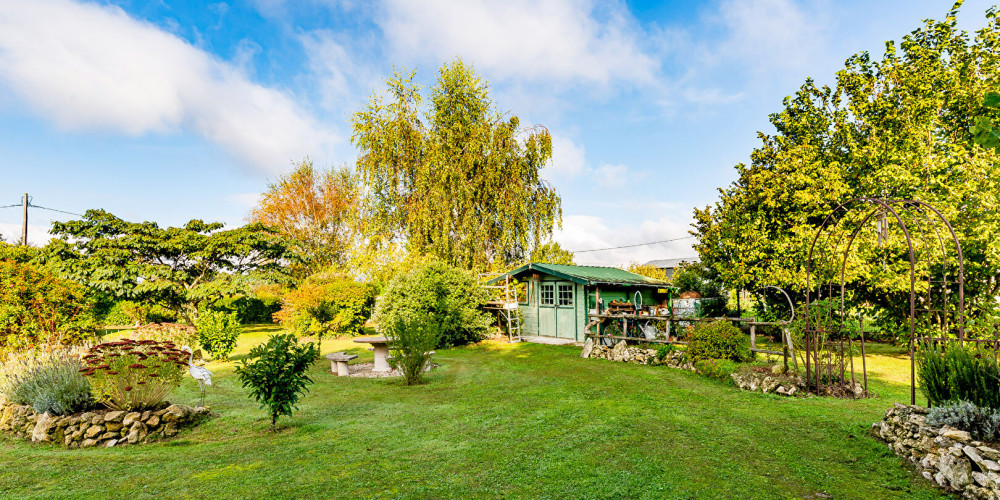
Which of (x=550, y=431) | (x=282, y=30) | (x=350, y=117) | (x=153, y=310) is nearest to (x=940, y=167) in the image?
(x=550, y=431)

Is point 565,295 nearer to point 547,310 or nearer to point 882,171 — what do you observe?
point 547,310

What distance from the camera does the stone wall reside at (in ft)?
18.8

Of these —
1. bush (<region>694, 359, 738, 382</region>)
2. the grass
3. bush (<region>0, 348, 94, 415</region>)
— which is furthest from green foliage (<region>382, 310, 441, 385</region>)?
bush (<region>694, 359, 738, 382</region>)

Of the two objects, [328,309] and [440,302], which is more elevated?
[440,302]

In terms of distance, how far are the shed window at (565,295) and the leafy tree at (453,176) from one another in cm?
513

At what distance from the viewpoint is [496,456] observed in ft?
16.4

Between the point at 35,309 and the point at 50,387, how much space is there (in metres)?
4.69

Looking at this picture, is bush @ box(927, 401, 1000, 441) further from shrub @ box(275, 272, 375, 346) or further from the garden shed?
shrub @ box(275, 272, 375, 346)

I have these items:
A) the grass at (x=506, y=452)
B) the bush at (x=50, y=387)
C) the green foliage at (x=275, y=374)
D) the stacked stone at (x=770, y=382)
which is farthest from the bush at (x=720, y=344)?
the bush at (x=50, y=387)

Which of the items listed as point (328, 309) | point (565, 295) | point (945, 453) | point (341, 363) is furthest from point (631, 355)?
point (328, 309)

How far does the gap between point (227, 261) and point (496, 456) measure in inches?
712

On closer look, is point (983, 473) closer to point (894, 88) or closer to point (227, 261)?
point (894, 88)

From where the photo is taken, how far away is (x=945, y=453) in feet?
13.6

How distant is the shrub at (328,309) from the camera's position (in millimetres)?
19016
